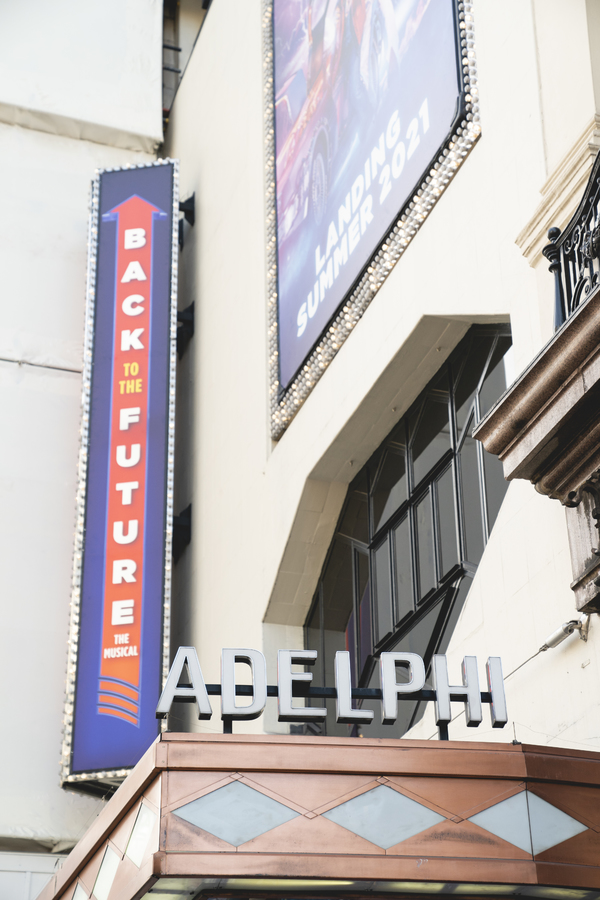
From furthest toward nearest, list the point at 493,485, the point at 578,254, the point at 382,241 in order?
1. the point at 382,241
2. the point at 493,485
3. the point at 578,254

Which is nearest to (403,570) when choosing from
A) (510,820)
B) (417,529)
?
(417,529)

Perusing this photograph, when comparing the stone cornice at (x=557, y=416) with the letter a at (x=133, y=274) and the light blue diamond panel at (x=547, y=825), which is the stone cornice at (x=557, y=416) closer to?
the light blue diamond panel at (x=547, y=825)

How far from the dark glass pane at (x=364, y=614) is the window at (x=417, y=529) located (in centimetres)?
1

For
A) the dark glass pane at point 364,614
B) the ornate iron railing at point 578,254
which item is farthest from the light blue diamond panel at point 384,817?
the dark glass pane at point 364,614

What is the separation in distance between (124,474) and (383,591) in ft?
20.3

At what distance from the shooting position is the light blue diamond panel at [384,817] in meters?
6.46

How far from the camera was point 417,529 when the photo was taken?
1180 centimetres

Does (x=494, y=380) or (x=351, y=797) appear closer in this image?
(x=351, y=797)

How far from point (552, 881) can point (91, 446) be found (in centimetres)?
1236

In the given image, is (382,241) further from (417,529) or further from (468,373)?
(417,529)

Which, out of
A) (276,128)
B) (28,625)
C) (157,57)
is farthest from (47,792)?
(157,57)

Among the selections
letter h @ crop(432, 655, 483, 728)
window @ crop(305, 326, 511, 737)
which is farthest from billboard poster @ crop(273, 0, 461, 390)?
letter h @ crop(432, 655, 483, 728)

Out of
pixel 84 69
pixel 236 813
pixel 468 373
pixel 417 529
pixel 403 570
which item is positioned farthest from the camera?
pixel 84 69

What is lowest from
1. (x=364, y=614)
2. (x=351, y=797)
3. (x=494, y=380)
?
(x=351, y=797)
